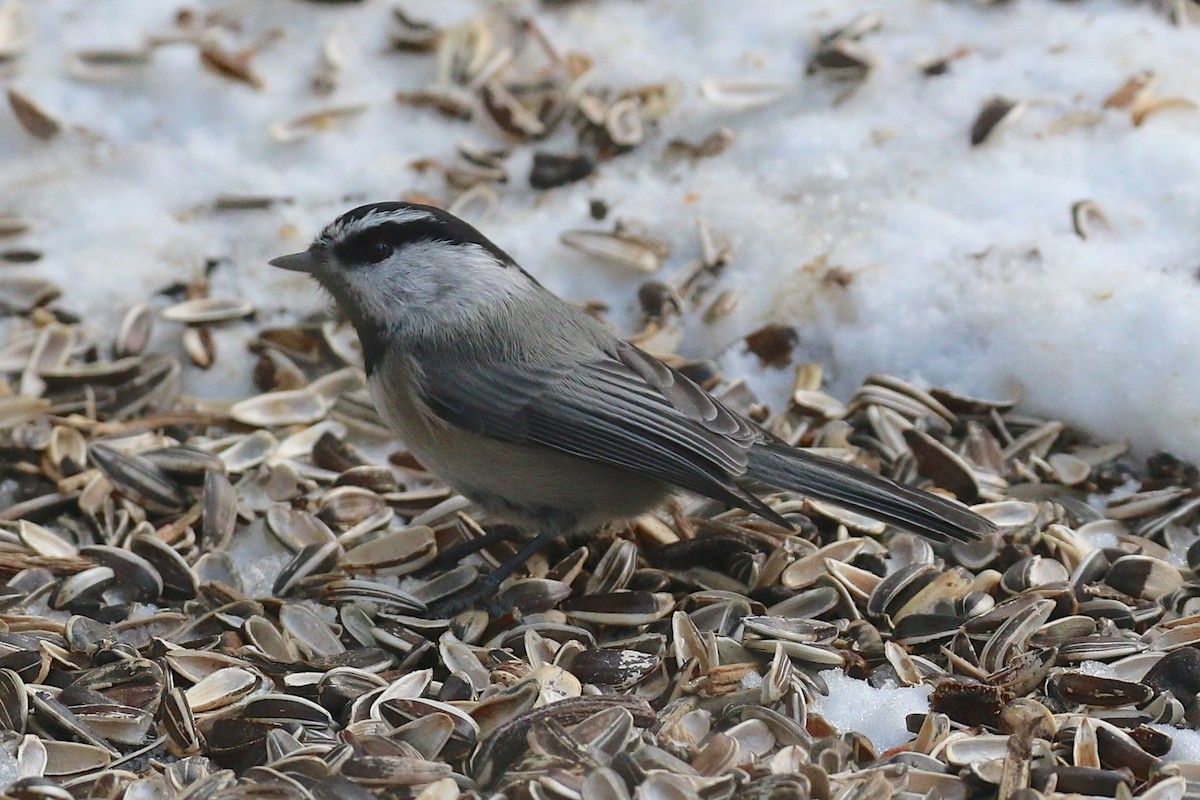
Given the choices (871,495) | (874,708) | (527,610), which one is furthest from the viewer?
(527,610)

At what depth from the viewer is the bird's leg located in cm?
236

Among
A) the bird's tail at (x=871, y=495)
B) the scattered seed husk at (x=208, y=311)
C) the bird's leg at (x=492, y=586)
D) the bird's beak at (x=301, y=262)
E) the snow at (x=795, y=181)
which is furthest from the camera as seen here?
the scattered seed husk at (x=208, y=311)

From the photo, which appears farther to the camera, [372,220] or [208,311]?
[208,311]

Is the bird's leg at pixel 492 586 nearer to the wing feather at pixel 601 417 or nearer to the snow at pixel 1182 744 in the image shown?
the wing feather at pixel 601 417

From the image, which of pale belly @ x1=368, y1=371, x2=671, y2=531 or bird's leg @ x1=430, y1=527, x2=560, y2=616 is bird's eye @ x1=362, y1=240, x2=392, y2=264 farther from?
bird's leg @ x1=430, y1=527, x2=560, y2=616

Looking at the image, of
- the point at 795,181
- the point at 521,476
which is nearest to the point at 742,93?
the point at 795,181

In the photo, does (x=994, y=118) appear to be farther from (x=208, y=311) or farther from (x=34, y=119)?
(x=34, y=119)

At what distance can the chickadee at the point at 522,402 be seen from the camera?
2293 mm

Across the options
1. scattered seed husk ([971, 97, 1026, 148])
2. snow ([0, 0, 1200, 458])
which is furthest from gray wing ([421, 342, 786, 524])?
scattered seed husk ([971, 97, 1026, 148])

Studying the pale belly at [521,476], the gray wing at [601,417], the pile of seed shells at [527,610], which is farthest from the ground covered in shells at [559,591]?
the gray wing at [601,417]

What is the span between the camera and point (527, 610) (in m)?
2.35

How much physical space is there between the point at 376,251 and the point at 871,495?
3.27ft

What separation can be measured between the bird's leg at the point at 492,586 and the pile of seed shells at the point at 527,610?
3 cm

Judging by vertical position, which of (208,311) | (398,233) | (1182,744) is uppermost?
(398,233)
